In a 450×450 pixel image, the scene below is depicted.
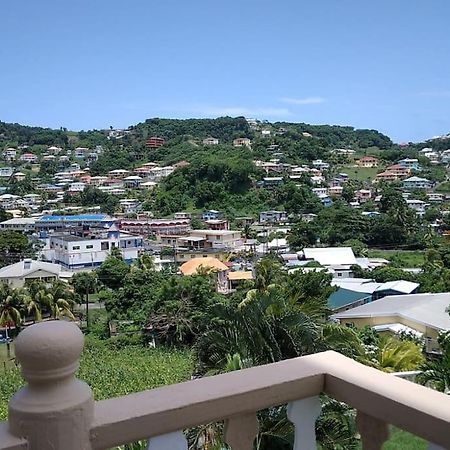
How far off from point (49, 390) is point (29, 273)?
2502 centimetres

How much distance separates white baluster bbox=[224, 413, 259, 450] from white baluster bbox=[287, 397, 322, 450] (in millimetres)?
73

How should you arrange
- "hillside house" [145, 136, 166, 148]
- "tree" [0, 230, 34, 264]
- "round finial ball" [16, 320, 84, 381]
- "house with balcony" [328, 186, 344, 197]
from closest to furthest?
1. "round finial ball" [16, 320, 84, 381]
2. "tree" [0, 230, 34, 264]
3. "house with balcony" [328, 186, 344, 197]
4. "hillside house" [145, 136, 166, 148]

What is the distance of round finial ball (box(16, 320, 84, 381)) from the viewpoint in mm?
630

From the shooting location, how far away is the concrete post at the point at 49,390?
0.63 metres

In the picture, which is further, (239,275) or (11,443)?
(239,275)

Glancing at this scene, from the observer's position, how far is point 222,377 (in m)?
0.81

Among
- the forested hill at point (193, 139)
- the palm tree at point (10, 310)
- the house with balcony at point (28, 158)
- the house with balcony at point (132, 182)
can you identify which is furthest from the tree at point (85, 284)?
the house with balcony at point (28, 158)

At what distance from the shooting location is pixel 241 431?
0.82 metres

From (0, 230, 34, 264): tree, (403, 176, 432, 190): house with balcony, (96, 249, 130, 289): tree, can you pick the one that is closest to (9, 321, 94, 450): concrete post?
(96, 249, 130, 289): tree

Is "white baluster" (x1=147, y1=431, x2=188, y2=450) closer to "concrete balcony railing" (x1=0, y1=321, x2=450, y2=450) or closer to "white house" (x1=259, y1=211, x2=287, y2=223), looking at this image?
"concrete balcony railing" (x1=0, y1=321, x2=450, y2=450)

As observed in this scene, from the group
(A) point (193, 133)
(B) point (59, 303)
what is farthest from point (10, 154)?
(B) point (59, 303)

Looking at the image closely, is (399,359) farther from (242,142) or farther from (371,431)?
(242,142)

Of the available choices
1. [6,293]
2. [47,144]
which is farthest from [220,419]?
[47,144]

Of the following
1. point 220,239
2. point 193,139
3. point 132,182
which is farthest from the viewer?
point 193,139
